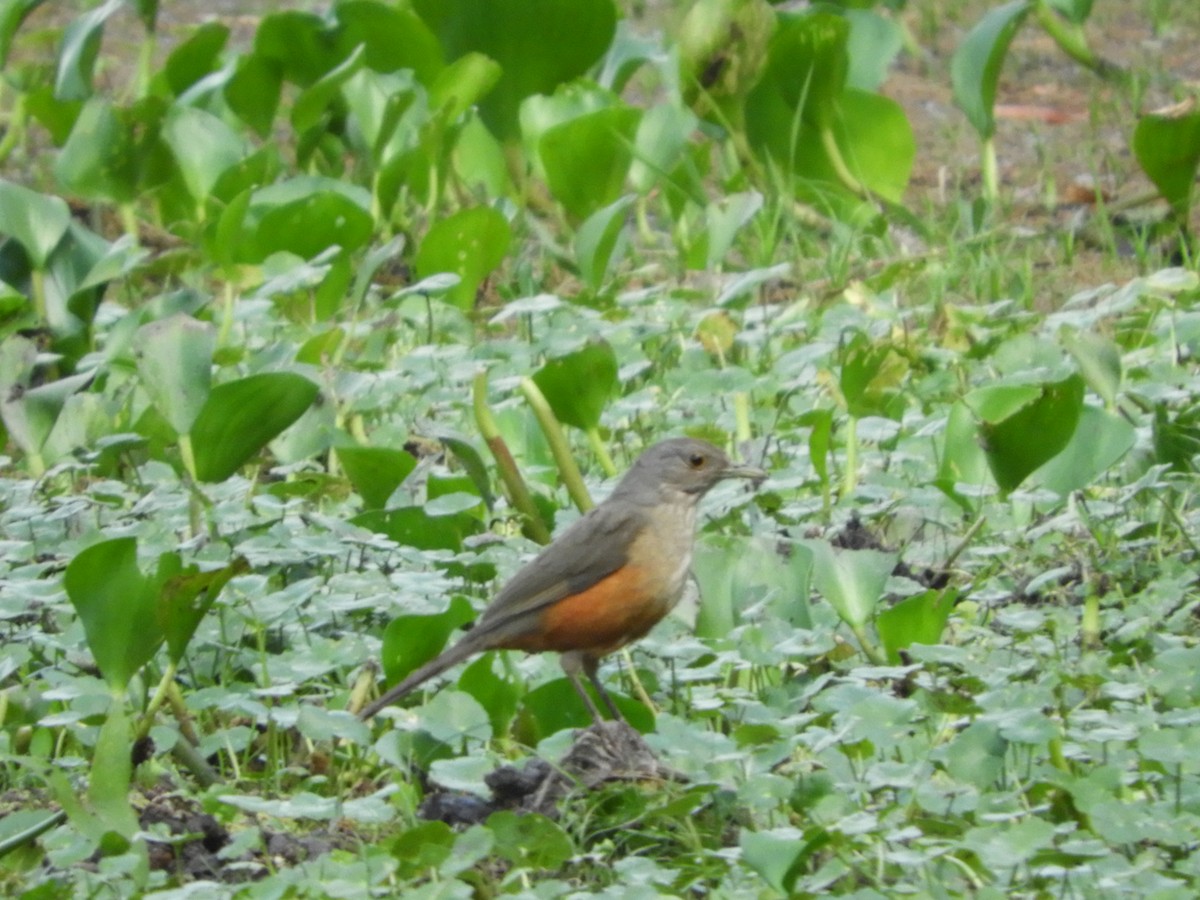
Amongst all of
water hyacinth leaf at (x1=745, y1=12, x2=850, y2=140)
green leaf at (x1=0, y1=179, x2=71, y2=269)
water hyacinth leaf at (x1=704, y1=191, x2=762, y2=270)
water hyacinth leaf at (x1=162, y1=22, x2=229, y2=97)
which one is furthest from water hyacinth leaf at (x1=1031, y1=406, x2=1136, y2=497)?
water hyacinth leaf at (x1=162, y1=22, x2=229, y2=97)

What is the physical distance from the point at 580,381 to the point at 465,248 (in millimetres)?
1848

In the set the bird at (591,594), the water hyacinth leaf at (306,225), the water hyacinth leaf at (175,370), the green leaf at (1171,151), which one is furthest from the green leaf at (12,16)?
the bird at (591,594)

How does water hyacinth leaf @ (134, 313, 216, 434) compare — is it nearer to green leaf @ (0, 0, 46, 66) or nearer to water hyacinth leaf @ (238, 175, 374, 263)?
water hyacinth leaf @ (238, 175, 374, 263)

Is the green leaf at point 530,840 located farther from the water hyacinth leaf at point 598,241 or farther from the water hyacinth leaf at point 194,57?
the water hyacinth leaf at point 194,57

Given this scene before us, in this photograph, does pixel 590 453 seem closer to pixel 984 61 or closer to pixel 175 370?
pixel 175 370

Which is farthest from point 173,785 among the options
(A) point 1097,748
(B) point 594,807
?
(A) point 1097,748

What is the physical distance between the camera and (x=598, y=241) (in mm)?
6797

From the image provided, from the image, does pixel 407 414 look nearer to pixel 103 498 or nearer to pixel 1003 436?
pixel 103 498

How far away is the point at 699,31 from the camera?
25.6 feet

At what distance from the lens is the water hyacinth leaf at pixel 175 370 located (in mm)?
4805

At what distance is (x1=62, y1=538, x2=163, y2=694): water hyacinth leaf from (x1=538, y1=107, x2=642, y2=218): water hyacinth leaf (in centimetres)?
380

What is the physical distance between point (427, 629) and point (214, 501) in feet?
3.88

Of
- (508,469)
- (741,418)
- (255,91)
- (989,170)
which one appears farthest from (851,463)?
(255,91)

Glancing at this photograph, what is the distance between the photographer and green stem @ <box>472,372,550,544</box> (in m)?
4.95
